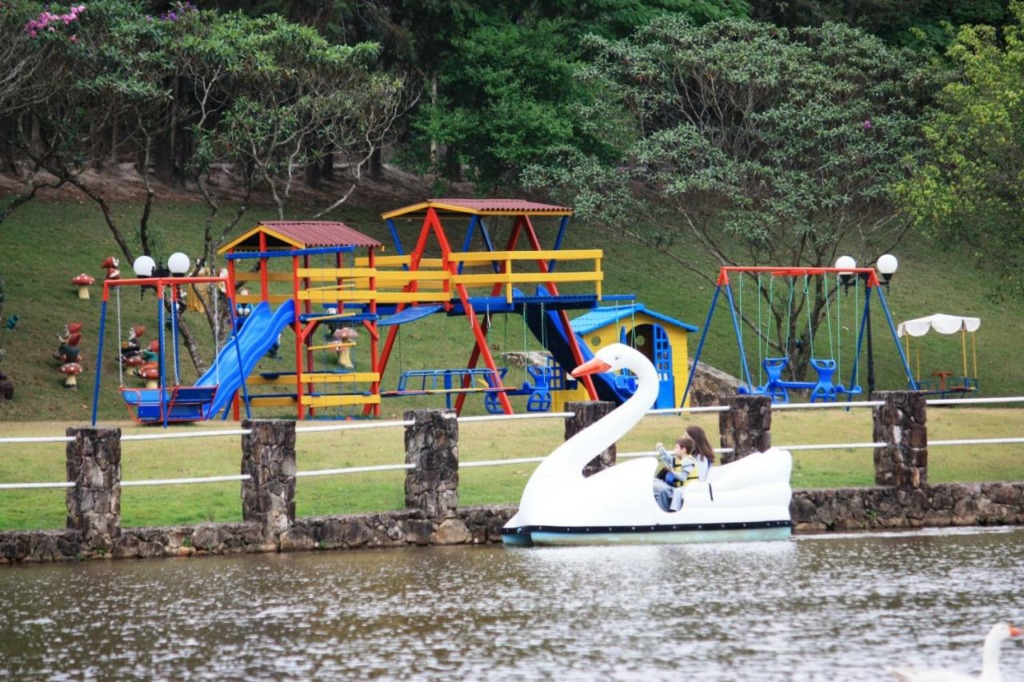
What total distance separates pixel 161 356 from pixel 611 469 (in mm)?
10992

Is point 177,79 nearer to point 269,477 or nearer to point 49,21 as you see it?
point 49,21

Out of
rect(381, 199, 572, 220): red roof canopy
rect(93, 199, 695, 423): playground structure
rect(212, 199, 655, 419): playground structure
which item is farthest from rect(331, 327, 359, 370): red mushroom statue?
rect(381, 199, 572, 220): red roof canopy

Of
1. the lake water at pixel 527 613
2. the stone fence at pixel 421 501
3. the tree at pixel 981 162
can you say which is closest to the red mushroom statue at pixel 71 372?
the stone fence at pixel 421 501

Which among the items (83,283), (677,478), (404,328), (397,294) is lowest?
(677,478)

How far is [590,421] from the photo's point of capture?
19.4 metres

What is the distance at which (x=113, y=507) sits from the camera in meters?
17.6

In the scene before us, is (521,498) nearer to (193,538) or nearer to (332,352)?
(193,538)

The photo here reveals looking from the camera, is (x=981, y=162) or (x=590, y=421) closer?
(x=590, y=421)

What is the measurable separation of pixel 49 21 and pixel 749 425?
1888 centimetres

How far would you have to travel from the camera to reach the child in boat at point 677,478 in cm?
1798

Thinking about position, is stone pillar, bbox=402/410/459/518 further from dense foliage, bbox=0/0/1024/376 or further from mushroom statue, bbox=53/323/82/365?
dense foliage, bbox=0/0/1024/376

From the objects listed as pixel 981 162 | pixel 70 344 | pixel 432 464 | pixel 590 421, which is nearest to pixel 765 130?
pixel 981 162

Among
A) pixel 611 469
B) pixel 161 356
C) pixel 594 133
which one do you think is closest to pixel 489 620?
pixel 611 469

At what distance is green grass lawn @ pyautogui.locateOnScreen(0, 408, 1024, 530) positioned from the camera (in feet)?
62.7
